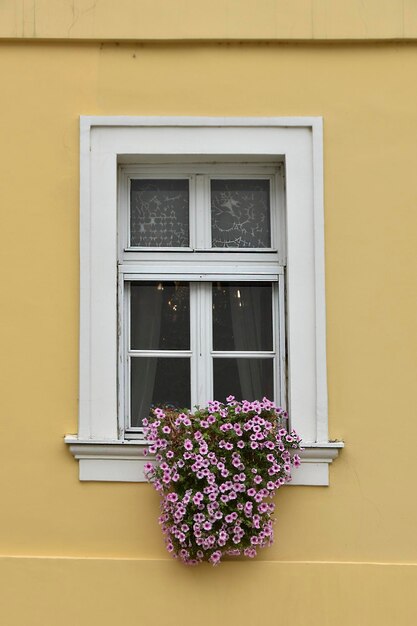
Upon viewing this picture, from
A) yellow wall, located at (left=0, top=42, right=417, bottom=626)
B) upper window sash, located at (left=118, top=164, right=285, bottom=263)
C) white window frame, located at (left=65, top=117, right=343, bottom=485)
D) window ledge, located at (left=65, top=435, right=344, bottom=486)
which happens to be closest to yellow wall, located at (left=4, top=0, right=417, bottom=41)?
yellow wall, located at (left=0, top=42, right=417, bottom=626)

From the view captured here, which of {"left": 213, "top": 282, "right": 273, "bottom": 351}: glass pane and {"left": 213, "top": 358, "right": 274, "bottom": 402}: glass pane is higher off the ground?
{"left": 213, "top": 282, "right": 273, "bottom": 351}: glass pane

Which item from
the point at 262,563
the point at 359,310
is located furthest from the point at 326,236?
the point at 262,563

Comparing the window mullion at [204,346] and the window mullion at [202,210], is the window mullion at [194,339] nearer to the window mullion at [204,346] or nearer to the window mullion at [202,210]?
the window mullion at [204,346]

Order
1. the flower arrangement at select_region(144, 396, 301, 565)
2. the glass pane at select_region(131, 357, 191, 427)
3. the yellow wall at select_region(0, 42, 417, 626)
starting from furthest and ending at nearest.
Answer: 1. the glass pane at select_region(131, 357, 191, 427)
2. the yellow wall at select_region(0, 42, 417, 626)
3. the flower arrangement at select_region(144, 396, 301, 565)

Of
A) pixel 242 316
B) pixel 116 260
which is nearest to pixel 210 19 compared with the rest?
pixel 116 260

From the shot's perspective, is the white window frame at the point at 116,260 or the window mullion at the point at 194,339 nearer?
the white window frame at the point at 116,260

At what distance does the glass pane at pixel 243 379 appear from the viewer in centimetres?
571

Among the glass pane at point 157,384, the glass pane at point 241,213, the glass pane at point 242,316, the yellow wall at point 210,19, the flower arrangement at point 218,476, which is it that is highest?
the yellow wall at point 210,19

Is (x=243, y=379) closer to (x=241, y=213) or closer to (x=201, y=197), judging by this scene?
(x=241, y=213)

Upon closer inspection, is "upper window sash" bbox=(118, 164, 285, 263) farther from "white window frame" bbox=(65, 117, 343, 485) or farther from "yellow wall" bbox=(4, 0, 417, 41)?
"yellow wall" bbox=(4, 0, 417, 41)

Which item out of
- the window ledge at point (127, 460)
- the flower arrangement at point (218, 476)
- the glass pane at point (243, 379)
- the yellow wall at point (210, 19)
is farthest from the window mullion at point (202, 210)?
the window ledge at point (127, 460)

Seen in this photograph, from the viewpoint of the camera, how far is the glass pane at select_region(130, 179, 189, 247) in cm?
580

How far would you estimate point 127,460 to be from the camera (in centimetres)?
546

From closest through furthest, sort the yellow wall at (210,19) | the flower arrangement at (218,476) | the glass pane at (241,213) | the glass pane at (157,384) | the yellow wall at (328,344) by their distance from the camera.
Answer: the flower arrangement at (218,476)
the yellow wall at (328,344)
the yellow wall at (210,19)
the glass pane at (157,384)
the glass pane at (241,213)
